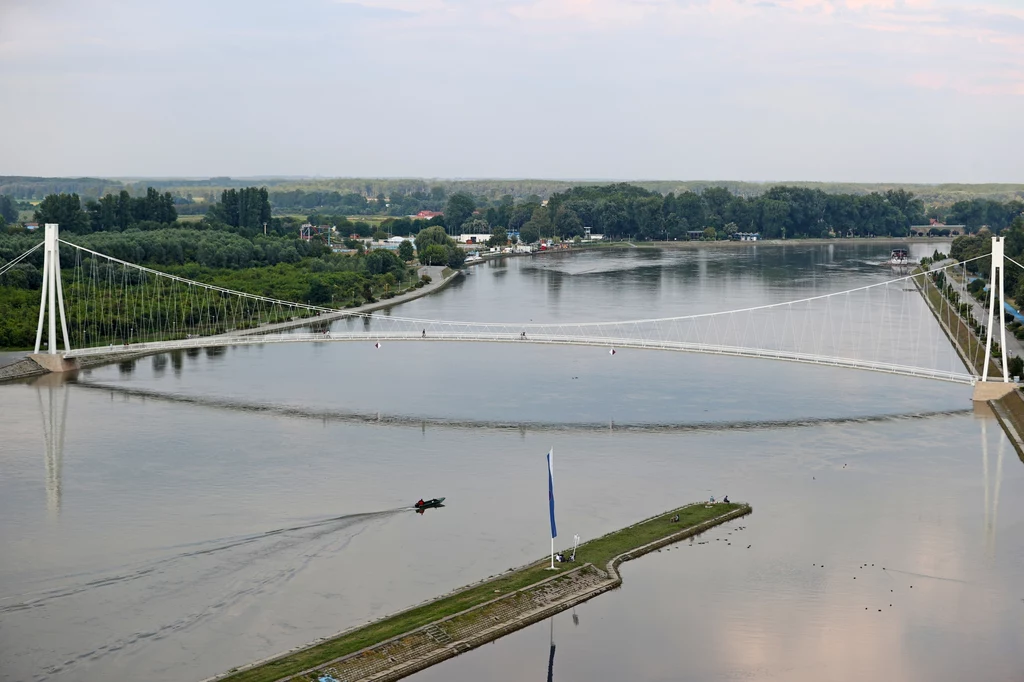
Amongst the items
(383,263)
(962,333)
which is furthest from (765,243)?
(962,333)

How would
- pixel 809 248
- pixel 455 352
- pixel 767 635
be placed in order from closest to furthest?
pixel 767 635, pixel 455 352, pixel 809 248

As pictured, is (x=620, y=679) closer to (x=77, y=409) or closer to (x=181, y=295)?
(x=77, y=409)

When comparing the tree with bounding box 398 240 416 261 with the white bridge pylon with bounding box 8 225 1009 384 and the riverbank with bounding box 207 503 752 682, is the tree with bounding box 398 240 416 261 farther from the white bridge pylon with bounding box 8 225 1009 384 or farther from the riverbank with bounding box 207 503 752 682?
the riverbank with bounding box 207 503 752 682

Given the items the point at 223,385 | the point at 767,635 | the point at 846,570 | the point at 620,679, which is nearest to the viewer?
the point at 620,679

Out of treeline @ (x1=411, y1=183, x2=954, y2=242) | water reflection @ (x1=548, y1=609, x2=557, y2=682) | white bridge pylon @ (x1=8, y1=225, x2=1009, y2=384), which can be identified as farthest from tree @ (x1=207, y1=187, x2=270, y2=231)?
water reflection @ (x1=548, y1=609, x2=557, y2=682)

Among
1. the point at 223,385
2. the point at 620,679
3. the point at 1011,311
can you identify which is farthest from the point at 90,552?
the point at 1011,311

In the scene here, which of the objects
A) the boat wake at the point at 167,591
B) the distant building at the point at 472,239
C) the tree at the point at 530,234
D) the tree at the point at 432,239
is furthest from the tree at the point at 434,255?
the boat wake at the point at 167,591

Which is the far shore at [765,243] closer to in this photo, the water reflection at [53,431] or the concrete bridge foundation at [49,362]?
the concrete bridge foundation at [49,362]

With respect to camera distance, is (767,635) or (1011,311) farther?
(1011,311)
